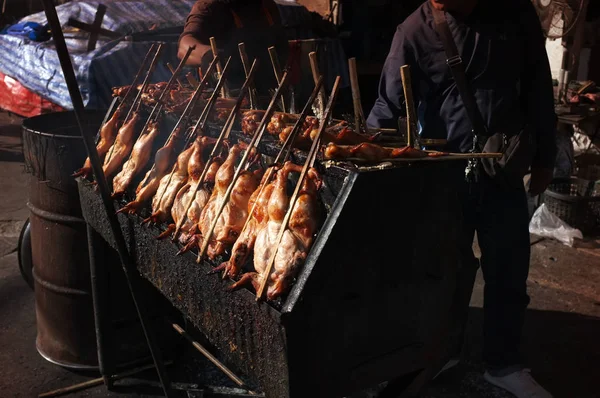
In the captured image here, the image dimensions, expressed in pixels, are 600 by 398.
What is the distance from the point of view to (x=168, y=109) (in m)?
3.84

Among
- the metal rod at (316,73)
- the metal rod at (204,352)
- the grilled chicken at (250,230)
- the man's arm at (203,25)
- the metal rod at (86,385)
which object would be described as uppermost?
the man's arm at (203,25)

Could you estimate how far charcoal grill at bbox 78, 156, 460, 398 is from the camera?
2.08 meters

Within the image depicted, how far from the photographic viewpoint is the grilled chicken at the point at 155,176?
322 cm

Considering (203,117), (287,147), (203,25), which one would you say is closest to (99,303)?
(203,117)

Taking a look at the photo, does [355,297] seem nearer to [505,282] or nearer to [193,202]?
[193,202]

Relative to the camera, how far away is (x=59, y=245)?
412 centimetres

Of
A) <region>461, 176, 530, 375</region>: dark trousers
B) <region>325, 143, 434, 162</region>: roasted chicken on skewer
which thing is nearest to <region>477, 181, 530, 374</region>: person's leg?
<region>461, 176, 530, 375</region>: dark trousers

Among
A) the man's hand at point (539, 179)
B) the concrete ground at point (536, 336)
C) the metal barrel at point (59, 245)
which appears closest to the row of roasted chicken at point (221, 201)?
the metal barrel at point (59, 245)

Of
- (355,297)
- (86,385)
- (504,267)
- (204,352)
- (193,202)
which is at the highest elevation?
(193,202)

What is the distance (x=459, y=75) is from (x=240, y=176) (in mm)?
1536

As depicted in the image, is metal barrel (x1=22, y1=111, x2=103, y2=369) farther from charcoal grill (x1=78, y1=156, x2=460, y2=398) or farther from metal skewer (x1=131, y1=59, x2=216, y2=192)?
charcoal grill (x1=78, y1=156, x2=460, y2=398)

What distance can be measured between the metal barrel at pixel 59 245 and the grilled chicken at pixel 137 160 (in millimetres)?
488

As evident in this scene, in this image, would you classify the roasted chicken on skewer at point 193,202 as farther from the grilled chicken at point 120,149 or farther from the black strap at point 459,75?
the black strap at point 459,75

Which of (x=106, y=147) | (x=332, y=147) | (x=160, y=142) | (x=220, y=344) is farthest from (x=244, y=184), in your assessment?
(x=106, y=147)
